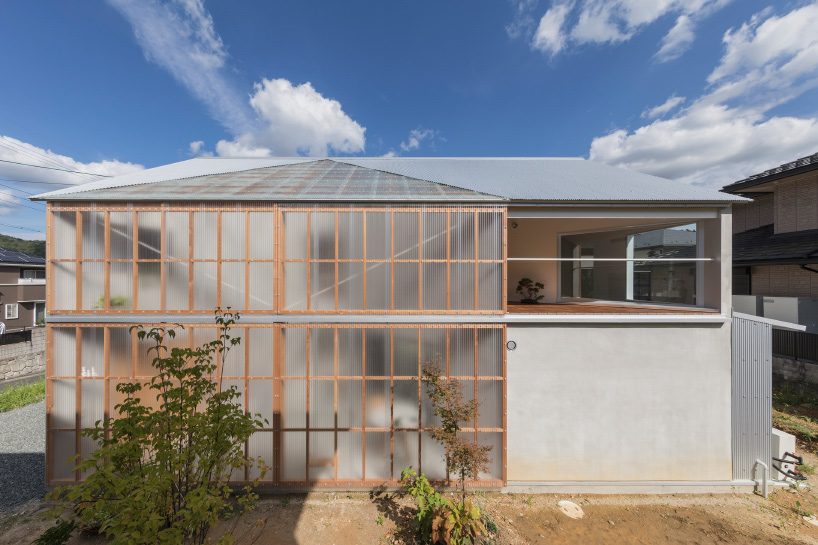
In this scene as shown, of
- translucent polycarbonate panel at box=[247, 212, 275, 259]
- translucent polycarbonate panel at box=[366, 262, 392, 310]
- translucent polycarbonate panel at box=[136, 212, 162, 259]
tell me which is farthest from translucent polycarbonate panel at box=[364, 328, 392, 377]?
translucent polycarbonate panel at box=[136, 212, 162, 259]

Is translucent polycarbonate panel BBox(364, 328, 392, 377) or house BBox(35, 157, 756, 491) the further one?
translucent polycarbonate panel BBox(364, 328, 392, 377)

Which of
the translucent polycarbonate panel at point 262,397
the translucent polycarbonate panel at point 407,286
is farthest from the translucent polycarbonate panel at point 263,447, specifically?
the translucent polycarbonate panel at point 407,286

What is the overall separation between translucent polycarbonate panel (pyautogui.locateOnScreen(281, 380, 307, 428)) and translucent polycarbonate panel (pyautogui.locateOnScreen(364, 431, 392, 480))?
165 cm

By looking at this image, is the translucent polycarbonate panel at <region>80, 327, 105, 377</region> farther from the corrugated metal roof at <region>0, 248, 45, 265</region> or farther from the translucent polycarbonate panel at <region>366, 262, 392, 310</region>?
the corrugated metal roof at <region>0, 248, 45, 265</region>

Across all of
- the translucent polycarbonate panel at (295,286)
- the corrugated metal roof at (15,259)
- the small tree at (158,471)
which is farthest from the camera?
the corrugated metal roof at (15,259)

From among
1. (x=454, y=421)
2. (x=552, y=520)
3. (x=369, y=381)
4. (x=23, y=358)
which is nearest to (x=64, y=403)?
(x=369, y=381)

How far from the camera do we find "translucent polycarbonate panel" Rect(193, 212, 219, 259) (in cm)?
681

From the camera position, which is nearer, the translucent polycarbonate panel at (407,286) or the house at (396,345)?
the house at (396,345)

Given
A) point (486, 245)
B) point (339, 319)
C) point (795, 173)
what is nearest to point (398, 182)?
point (486, 245)

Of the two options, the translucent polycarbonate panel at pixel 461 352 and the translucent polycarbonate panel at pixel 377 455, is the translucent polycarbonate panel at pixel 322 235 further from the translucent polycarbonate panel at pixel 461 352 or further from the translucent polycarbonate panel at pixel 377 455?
the translucent polycarbonate panel at pixel 377 455

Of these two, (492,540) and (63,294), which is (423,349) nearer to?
(492,540)

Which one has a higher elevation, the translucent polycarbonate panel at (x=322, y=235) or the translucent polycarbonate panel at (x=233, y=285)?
the translucent polycarbonate panel at (x=322, y=235)

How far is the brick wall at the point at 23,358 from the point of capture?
15.4 m

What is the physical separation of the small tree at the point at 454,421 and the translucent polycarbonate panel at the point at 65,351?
835 cm
